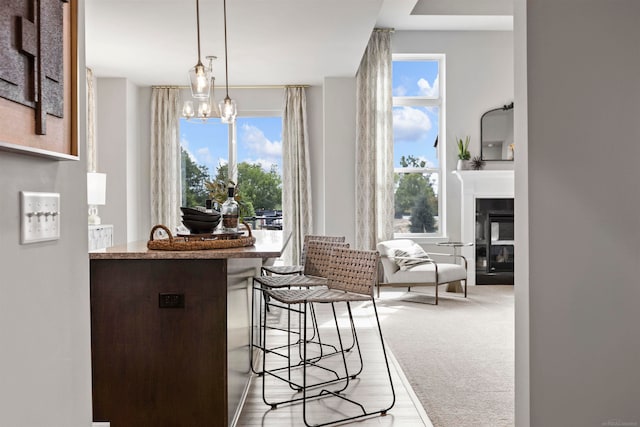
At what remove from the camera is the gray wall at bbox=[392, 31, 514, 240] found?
26.1 ft

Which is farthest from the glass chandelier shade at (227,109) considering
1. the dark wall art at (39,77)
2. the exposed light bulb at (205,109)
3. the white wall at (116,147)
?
the dark wall art at (39,77)

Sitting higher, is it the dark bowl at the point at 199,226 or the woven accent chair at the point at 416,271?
the dark bowl at the point at 199,226

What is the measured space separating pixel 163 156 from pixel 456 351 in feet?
16.8

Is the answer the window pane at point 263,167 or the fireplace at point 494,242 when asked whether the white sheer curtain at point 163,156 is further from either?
the fireplace at point 494,242

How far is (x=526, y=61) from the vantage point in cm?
206

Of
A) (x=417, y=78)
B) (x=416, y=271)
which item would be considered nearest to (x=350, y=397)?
(x=416, y=271)

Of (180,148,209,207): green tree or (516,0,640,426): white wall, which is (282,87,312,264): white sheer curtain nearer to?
(180,148,209,207): green tree

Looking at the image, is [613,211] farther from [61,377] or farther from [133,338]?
[133,338]

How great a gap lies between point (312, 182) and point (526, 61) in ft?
19.9

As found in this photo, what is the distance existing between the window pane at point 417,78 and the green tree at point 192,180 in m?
3.02

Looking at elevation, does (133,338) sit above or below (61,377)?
below

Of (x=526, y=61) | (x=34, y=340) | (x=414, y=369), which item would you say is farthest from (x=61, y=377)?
(x=414, y=369)

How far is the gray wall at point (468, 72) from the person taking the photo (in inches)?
314

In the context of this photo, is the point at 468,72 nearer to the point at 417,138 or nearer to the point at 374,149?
the point at 417,138
